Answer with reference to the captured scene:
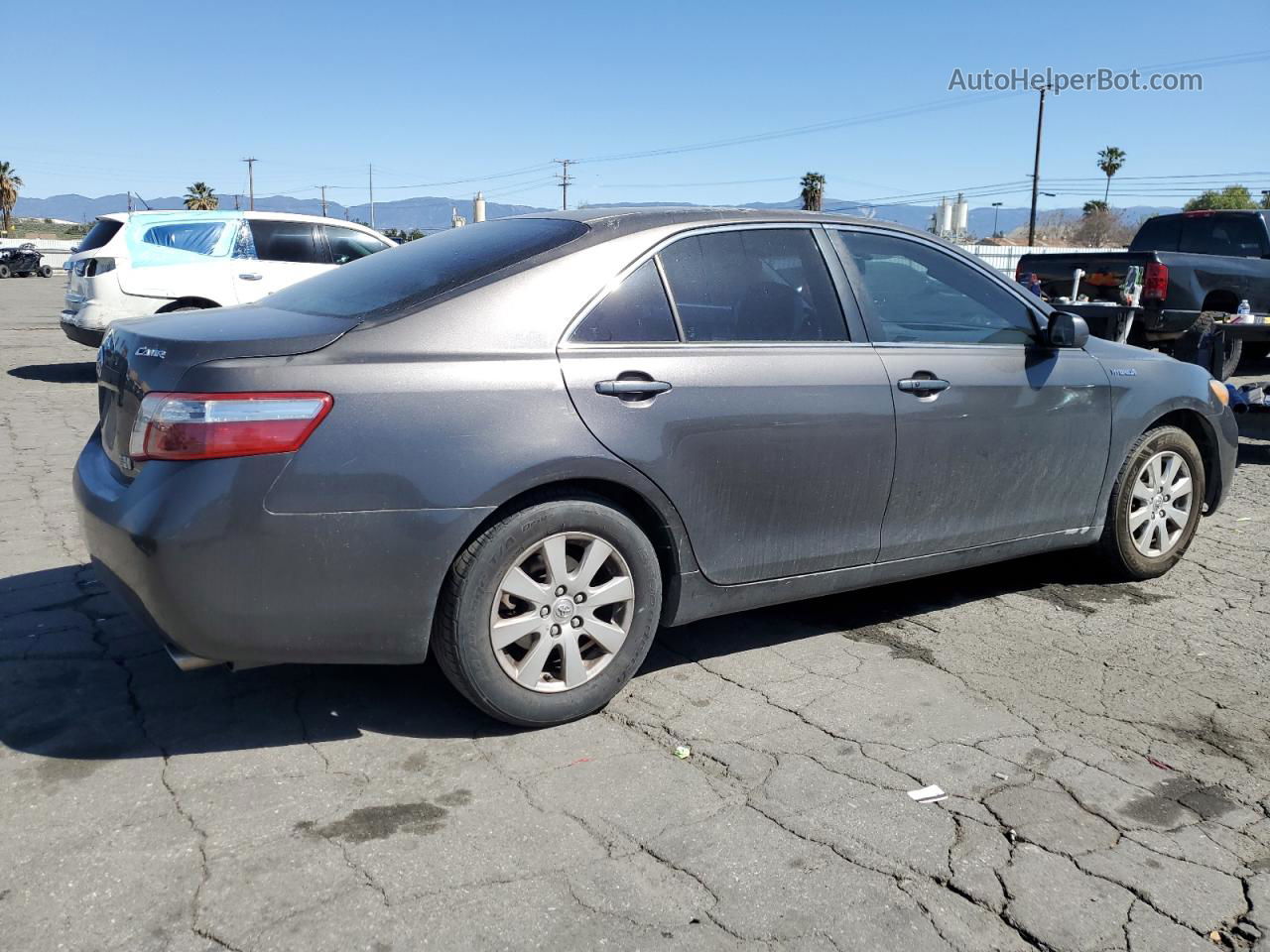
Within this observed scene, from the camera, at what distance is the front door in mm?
4180

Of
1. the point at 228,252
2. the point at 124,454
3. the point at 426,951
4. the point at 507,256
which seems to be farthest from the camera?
the point at 228,252

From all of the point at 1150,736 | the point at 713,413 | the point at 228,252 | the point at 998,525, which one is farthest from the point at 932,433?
the point at 228,252

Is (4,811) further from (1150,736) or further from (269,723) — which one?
(1150,736)

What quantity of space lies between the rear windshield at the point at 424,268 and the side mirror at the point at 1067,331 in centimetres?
209

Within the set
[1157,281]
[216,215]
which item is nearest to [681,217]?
[216,215]

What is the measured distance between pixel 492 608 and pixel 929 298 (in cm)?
228

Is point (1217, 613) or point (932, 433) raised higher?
point (932, 433)

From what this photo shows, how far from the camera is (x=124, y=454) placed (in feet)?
10.8

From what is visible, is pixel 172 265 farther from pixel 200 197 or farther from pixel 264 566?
pixel 200 197

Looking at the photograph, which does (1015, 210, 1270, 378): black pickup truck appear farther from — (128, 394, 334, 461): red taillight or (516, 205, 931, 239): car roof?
(128, 394, 334, 461): red taillight

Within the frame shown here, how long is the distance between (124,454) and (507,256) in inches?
52.0

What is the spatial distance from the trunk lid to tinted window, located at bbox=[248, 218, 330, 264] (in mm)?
8218

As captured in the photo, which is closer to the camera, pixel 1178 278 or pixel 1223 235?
pixel 1178 278

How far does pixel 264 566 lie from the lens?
3014 millimetres
